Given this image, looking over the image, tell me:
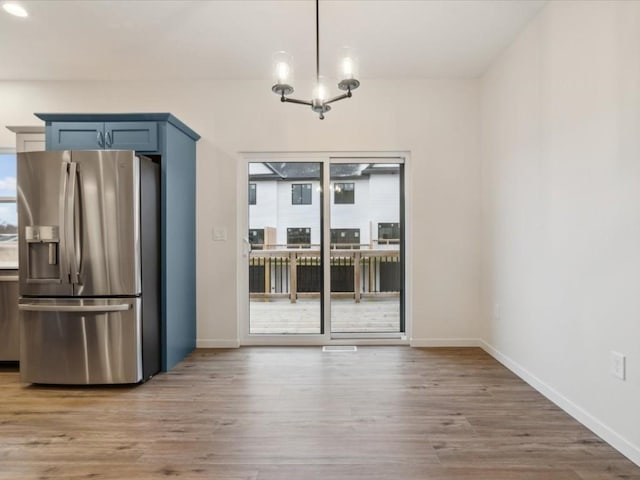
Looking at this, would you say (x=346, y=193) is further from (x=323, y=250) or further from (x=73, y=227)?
(x=73, y=227)

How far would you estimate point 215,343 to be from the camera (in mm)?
3617

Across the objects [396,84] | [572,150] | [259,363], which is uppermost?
[396,84]

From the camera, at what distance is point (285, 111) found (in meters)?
3.61

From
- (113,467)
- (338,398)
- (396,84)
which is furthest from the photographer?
(396,84)

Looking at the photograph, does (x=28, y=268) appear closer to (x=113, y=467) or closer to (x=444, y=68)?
(x=113, y=467)

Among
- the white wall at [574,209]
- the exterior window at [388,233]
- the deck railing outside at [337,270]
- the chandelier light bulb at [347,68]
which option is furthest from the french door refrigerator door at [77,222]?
the white wall at [574,209]

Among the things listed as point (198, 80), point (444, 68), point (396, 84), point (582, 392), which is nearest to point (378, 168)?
point (396, 84)

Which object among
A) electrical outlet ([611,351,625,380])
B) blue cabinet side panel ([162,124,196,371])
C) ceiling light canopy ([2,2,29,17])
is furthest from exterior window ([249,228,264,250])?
electrical outlet ([611,351,625,380])

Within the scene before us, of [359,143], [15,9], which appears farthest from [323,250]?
[15,9]

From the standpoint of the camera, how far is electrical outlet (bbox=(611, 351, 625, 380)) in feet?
6.00

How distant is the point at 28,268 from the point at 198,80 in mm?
2313

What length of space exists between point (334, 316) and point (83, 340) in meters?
2.37

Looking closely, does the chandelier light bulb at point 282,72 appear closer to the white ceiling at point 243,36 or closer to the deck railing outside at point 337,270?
the white ceiling at point 243,36

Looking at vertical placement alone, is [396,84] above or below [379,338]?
above
